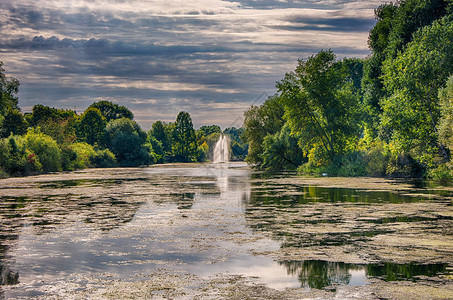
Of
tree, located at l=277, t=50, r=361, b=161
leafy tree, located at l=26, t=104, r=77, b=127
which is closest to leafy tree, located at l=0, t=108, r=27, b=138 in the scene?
leafy tree, located at l=26, t=104, r=77, b=127

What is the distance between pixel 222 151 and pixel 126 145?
65.1 meters

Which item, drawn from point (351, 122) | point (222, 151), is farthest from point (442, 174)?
point (222, 151)

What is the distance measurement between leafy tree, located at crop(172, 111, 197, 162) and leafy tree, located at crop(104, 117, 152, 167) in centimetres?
3071

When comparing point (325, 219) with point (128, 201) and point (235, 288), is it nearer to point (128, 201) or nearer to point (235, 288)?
point (235, 288)

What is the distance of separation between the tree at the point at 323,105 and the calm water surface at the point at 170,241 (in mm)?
31386

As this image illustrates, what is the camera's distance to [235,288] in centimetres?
822

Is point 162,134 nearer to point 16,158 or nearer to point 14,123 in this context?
point 14,123

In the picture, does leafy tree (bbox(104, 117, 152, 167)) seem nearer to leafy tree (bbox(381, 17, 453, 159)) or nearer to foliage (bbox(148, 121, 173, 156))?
foliage (bbox(148, 121, 173, 156))

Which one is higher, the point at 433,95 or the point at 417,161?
the point at 433,95

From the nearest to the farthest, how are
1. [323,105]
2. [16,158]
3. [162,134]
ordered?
[16,158], [323,105], [162,134]

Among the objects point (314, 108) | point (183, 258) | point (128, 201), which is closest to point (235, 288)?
point (183, 258)

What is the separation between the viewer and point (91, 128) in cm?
9925

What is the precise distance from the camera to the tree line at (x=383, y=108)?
118 feet

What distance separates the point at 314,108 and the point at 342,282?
48.1m
